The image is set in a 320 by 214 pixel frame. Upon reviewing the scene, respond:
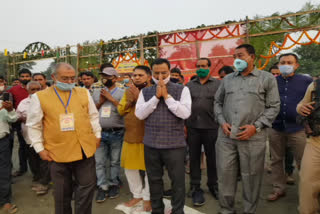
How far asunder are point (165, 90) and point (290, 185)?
2.97 metres

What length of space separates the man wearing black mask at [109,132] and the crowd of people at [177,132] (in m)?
0.03

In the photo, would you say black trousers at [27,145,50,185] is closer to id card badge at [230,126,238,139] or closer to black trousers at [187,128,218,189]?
black trousers at [187,128,218,189]

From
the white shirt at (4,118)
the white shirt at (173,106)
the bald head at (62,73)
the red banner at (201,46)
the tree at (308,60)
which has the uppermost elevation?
the tree at (308,60)

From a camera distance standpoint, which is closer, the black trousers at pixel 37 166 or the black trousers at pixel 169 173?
the black trousers at pixel 169 173

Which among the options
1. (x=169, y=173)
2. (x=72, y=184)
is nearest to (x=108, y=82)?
(x=72, y=184)

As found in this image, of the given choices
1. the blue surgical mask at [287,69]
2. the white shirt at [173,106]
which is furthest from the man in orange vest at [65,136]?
the blue surgical mask at [287,69]

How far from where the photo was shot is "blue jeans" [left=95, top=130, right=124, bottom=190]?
3471 mm

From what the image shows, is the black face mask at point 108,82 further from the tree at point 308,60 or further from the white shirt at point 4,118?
the tree at point 308,60

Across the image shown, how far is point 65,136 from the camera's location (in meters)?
2.37

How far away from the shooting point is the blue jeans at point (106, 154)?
347cm

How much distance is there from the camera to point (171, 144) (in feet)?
8.20

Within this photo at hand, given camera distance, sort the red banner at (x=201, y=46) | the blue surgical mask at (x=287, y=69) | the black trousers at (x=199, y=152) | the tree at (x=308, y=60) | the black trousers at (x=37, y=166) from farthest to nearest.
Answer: the tree at (x=308, y=60)
the red banner at (x=201, y=46)
the black trousers at (x=37, y=166)
the black trousers at (x=199, y=152)
the blue surgical mask at (x=287, y=69)

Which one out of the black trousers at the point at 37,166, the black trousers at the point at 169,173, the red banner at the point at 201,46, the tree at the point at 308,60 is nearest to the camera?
the black trousers at the point at 169,173

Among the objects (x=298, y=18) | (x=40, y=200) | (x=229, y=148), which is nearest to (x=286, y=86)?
(x=229, y=148)
